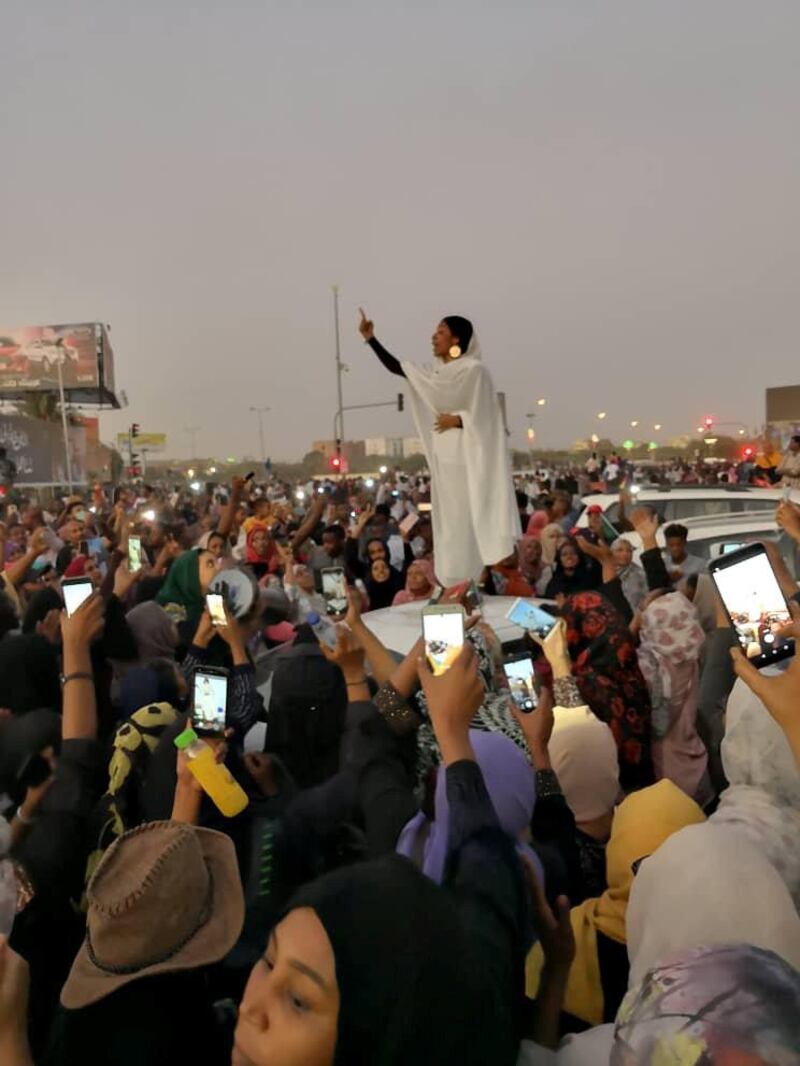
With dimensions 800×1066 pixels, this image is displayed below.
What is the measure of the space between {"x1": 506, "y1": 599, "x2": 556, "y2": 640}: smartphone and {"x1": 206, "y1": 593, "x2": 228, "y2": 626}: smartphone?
49.3 inches

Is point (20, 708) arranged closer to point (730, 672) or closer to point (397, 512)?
point (730, 672)

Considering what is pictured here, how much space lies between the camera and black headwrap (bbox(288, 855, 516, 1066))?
1170 millimetres

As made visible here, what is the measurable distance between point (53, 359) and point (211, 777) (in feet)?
207

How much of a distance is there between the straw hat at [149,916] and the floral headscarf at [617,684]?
7.10 ft

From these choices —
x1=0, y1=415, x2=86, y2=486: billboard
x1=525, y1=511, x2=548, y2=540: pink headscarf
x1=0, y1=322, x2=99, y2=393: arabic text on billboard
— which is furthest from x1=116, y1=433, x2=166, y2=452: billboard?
x1=525, y1=511, x2=548, y2=540: pink headscarf

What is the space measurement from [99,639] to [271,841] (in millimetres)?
2031

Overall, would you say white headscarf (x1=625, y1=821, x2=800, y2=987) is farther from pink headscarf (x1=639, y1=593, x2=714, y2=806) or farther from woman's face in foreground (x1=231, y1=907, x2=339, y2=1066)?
pink headscarf (x1=639, y1=593, x2=714, y2=806)

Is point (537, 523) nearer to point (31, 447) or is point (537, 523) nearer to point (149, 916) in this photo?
point (149, 916)

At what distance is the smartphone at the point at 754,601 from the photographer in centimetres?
238

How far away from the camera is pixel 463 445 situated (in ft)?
18.0

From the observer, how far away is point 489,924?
1507mm

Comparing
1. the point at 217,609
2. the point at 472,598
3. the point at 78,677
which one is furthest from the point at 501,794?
the point at 472,598

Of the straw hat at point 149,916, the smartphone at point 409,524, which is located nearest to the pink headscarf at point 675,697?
the straw hat at point 149,916

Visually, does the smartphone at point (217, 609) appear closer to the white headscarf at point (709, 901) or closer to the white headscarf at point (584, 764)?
the white headscarf at point (584, 764)
